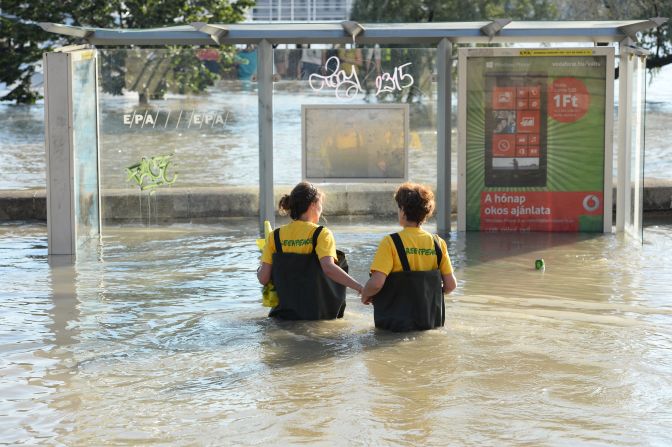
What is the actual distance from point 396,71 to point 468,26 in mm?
878

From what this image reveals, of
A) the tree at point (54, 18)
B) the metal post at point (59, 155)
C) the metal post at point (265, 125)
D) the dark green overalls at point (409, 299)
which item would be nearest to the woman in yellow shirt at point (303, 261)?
the dark green overalls at point (409, 299)

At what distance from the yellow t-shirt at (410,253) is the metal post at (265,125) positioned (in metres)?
5.56

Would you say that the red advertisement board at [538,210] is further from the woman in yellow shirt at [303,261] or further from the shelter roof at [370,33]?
the woman in yellow shirt at [303,261]

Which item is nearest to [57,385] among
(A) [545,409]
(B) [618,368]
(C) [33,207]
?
(A) [545,409]

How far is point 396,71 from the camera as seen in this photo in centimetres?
1285

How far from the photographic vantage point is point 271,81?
42.7 ft

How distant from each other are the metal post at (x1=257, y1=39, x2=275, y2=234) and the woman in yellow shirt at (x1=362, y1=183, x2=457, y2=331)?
5.45 meters

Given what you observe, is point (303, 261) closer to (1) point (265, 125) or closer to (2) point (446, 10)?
(1) point (265, 125)

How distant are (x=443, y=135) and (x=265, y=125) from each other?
1.89m

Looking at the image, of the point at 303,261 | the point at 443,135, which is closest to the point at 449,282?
the point at 303,261

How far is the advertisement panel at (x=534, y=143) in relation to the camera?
42.6 ft

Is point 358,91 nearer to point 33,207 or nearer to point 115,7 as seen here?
point 33,207

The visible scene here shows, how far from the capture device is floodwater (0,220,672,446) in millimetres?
5789

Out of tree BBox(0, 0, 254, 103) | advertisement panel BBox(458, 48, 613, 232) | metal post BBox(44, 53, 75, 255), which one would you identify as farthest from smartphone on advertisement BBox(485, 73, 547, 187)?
tree BBox(0, 0, 254, 103)
